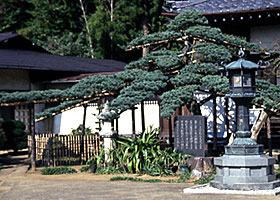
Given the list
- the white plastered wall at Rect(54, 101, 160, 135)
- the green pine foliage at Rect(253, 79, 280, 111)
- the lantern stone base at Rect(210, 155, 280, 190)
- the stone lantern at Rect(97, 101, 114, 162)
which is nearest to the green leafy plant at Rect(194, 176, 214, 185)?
the lantern stone base at Rect(210, 155, 280, 190)

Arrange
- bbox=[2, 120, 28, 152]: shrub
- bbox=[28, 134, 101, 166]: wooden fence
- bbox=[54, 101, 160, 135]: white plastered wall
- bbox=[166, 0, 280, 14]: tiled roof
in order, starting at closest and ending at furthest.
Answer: bbox=[28, 134, 101, 166]: wooden fence, bbox=[166, 0, 280, 14]: tiled roof, bbox=[2, 120, 28, 152]: shrub, bbox=[54, 101, 160, 135]: white plastered wall

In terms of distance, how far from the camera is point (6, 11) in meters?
39.9

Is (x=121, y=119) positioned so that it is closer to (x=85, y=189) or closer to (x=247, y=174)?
(x=85, y=189)

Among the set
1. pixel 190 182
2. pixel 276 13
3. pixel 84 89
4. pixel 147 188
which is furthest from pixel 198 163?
pixel 276 13

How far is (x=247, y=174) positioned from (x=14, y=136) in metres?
13.1

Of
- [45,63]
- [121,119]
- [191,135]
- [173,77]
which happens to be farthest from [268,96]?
[45,63]

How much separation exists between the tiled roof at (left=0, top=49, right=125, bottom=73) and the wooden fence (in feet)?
22.6

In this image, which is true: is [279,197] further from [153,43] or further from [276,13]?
[276,13]

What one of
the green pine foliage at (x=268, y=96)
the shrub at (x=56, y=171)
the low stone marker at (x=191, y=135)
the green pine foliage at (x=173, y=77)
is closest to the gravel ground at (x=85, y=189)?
the shrub at (x=56, y=171)

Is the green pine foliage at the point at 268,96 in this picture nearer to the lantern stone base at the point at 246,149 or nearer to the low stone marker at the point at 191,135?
the low stone marker at the point at 191,135

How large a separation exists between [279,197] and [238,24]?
10619mm

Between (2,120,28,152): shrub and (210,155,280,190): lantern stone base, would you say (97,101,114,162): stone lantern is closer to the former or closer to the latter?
(210,155,280,190): lantern stone base

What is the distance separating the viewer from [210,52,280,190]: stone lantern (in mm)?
10273

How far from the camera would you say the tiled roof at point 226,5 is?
17938 millimetres
